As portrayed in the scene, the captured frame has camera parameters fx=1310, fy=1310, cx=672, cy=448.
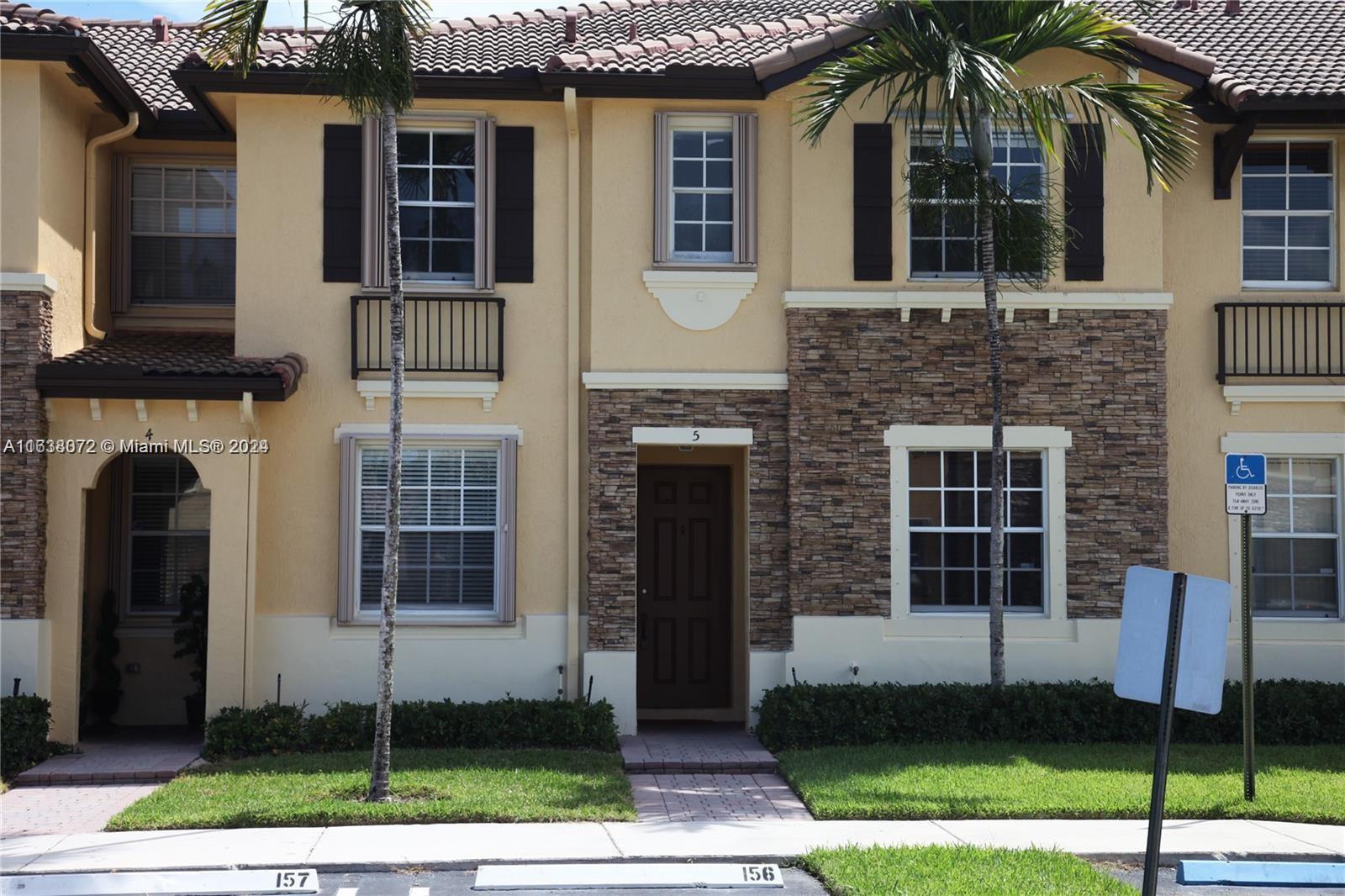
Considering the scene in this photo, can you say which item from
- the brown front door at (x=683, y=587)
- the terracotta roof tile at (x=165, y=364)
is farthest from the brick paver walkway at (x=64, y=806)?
the brown front door at (x=683, y=587)

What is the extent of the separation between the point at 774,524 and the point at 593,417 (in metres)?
2.15

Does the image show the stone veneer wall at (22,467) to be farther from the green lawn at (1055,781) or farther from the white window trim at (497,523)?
the green lawn at (1055,781)

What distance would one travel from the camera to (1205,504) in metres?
13.9

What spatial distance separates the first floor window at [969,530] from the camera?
1352cm

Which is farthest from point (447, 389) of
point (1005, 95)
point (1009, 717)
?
point (1009, 717)

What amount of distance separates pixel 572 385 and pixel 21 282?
209 inches

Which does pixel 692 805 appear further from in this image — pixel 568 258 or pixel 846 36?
pixel 846 36

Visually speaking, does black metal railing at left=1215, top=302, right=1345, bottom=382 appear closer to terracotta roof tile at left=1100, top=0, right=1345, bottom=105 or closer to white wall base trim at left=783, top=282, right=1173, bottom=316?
white wall base trim at left=783, top=282, right=1173, bottom=316

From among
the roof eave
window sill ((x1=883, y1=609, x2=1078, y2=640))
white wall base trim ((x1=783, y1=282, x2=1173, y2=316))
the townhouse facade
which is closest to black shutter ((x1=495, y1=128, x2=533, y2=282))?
the townhouse facade

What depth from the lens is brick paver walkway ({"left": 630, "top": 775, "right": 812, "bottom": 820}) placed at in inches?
388

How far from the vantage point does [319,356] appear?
13.4 m

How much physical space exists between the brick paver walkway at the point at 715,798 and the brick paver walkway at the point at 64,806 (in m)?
4.06

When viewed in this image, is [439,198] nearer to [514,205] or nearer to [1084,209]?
[514,205]

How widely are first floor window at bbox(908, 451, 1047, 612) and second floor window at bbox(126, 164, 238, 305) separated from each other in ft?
26.8
